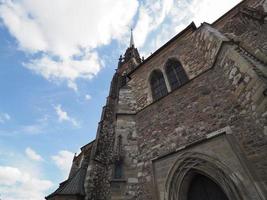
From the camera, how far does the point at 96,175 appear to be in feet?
29.9

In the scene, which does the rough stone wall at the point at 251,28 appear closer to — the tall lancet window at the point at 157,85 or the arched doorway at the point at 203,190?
the tall lancet window at the point at 157,85

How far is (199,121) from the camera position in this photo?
514cm

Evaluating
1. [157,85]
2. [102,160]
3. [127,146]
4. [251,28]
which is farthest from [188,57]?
[102,160]

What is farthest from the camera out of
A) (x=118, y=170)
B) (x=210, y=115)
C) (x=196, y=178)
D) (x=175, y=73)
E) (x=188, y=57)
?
(x=175, y=73)

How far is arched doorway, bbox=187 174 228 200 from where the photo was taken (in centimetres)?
433

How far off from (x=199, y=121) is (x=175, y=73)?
2882 mm

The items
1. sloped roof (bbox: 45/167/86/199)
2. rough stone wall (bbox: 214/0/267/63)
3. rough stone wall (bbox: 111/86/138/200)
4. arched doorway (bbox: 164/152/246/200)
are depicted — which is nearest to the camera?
A: arched doorway (bbox: 164/152/246/200)

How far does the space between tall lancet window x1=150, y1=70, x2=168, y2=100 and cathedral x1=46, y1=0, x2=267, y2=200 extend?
1.9 inches

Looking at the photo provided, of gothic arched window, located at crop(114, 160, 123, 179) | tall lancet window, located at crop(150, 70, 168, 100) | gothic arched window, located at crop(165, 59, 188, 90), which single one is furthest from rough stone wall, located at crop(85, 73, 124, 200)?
gothic arched window, located at crop(165, 59, 188, 90)

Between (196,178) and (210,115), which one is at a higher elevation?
(210,115)

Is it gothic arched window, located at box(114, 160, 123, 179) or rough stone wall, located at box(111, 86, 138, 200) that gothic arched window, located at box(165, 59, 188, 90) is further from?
gothic arched window, located at box(114, 160, 123, 179)

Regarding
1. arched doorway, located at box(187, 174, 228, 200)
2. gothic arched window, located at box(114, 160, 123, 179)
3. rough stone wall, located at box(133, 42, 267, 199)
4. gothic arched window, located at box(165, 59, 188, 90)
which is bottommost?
arched doorway, located at box(187, 174, 228, 200)

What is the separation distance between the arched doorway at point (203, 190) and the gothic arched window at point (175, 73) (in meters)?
3.49

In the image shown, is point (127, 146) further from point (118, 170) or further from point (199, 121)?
point (199, 121)
